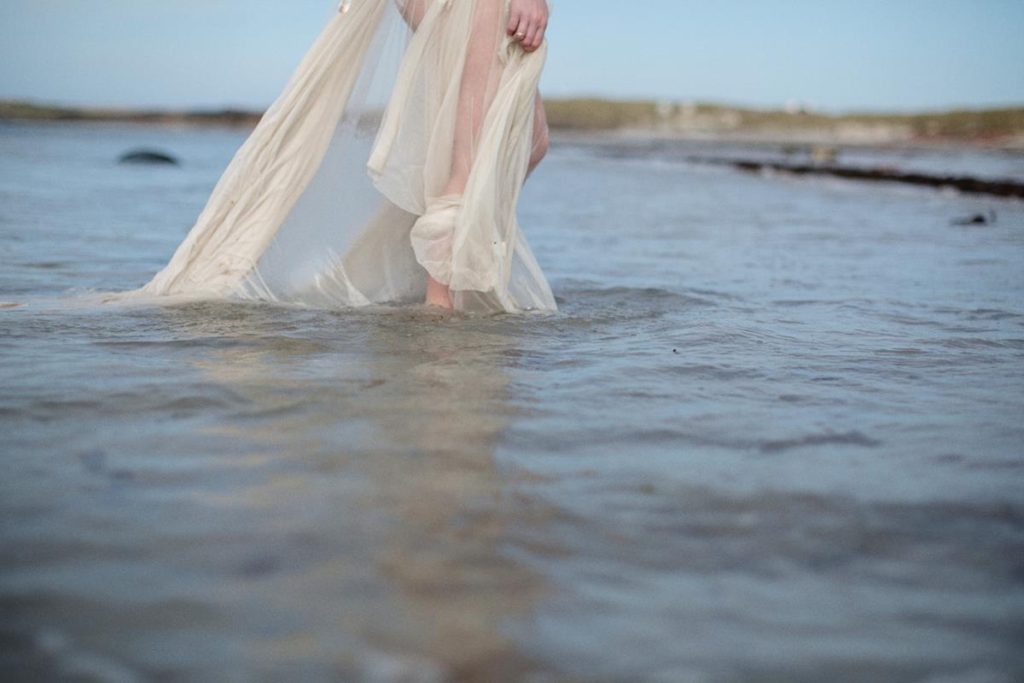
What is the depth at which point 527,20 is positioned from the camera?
3459 mm

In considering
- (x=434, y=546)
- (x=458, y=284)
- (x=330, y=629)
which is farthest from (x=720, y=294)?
(x=330, y=629)

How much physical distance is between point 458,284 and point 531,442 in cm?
150

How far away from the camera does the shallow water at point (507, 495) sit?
116 cm

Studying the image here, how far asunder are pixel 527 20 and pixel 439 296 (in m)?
0.97

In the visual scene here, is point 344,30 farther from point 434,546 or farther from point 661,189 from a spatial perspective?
point 661,189

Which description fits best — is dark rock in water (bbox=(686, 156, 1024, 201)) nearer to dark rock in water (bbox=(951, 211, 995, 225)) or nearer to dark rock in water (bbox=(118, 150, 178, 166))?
dark rock in water (bbox=(951, 211, 995, 225))

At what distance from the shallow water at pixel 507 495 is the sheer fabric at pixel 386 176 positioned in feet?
0.95

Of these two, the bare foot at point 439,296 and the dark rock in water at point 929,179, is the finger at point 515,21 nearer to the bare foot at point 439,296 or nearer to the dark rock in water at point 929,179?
the bare foot at point 439,296

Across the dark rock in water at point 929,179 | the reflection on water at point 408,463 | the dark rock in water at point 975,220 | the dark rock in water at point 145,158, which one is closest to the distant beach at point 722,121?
the dark rock in water at point 929,179

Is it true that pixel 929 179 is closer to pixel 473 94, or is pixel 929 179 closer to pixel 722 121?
pixel 473 94

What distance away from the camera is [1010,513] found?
161 centimetres

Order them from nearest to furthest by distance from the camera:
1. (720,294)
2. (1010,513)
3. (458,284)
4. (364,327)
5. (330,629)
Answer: (330,629)
(1010,513)
(364,327)
(458,284)
(720,294)

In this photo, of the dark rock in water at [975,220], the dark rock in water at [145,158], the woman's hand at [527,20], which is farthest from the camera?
the dark rock in water at [145,158]

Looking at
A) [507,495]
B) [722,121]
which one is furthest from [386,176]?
[722,121]
